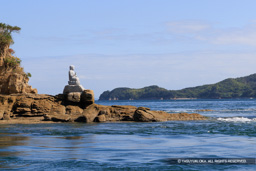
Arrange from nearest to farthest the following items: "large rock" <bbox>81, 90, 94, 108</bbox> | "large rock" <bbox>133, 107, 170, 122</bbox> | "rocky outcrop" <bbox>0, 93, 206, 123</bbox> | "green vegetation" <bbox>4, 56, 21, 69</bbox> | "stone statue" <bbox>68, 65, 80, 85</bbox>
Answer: "rocky outcrop" <bbox>0, 93, 206, 123</bbox>, "large rock" <bbox>133, 107, 170, 122</bbox>, "large rock" <bbox>81, 90, 94, 108</bbox>, "stone statue" <bbox>68, 65, 80, 85</bbox>, "green vegetation" <bbox>4, 56, 21, 69</bbox>

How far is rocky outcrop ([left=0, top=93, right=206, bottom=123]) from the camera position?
3441 cm

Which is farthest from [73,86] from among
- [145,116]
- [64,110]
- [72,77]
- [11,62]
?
[145,116]

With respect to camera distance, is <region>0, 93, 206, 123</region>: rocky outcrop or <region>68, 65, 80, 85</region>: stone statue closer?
<region>0, 93, 206, 123</region>: rocky outcrop

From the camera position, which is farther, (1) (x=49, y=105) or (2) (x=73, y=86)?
(2) (x=73, y=86)

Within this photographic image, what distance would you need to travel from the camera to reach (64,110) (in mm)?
36094

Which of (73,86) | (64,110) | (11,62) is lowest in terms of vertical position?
(64,110)

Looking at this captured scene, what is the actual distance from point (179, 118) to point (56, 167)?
2739cm

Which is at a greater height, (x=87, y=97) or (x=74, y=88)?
(x=74, y=88)

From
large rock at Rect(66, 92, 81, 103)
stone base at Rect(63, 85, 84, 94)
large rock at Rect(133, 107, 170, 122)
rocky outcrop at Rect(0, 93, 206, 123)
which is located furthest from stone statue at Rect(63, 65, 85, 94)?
large rock at Rect(133, 107, 170, 122)

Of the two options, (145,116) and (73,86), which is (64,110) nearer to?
(73,86)

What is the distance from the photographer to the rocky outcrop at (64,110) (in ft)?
113

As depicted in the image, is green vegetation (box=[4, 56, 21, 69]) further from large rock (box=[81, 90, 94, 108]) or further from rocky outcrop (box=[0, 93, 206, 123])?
large rock (box=[81, 90, 94, 108])

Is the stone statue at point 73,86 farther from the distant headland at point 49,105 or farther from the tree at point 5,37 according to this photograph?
the tree at point 5,37

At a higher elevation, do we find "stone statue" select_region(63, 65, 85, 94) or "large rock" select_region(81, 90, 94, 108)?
"stone statue" select_region(63, 65, 85, 94)
